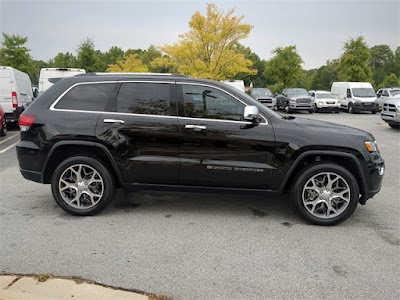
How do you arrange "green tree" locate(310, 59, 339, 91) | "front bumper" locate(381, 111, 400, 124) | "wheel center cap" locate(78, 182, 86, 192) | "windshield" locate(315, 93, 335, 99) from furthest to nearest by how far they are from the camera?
"green tree" locate(310, 59, 339, 91) → "windshield" locate(315, 93, 335, 99) → "front bumper" locate(381, 111, 400, 124) → "wheel center cap" locate(78, 182, 86, 192)

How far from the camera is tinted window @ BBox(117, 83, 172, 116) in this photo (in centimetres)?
452

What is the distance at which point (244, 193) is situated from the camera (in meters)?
4.45

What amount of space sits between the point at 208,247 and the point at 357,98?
24574mm

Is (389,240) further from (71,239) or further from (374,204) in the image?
(71,239)

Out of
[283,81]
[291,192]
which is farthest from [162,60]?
[291,192]

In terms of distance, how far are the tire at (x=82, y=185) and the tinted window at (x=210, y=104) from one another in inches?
52.8

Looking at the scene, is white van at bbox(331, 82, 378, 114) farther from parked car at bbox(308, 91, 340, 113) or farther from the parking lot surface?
the parking lot surface

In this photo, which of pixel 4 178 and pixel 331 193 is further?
pixel 4 178

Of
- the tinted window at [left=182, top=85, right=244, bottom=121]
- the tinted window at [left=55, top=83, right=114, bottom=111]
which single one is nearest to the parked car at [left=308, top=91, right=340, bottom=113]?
the tinted window at [left=182, top=85, right=244, bottom=121]

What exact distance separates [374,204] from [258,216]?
6.23ft

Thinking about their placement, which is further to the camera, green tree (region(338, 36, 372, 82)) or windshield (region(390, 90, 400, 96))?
green tree (region(338, 36, 372, 82))

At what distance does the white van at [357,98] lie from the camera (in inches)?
978

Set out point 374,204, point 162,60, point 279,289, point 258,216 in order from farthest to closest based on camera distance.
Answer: point 162,60 → point 374,204 → point 258,216 → point 279,289

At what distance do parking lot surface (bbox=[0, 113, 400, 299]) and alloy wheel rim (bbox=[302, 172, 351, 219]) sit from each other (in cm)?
22
